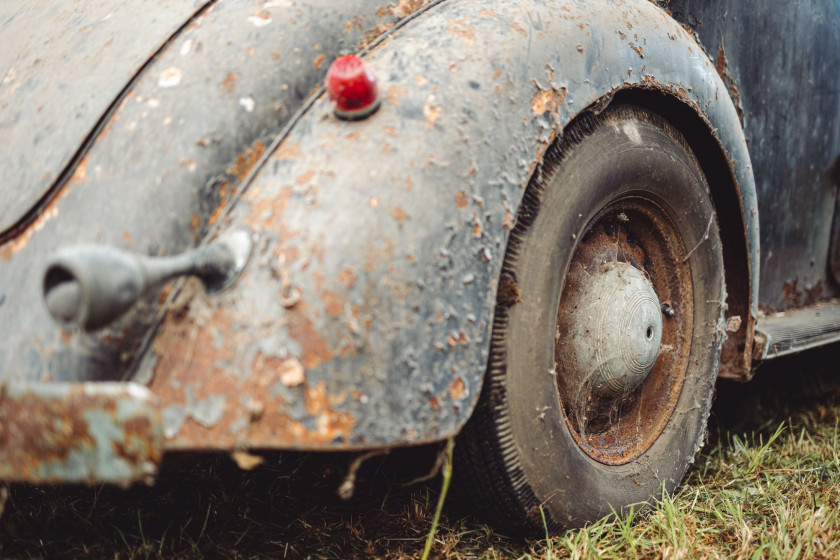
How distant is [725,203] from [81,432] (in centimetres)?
143

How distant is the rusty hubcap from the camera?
4.51 feet

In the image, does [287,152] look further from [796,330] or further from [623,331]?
[796,330]

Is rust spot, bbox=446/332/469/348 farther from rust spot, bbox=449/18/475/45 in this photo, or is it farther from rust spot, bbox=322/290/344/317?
rust spot, bbox=449/18/475/45

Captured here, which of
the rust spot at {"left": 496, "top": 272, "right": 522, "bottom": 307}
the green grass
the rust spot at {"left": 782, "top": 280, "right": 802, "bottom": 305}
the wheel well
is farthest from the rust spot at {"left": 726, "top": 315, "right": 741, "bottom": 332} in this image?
the rust spot at {"left": 496, "top": 272, "right": 522, "bottom": 307}

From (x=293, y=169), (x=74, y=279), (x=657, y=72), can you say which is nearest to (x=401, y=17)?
(x=293, y=169)

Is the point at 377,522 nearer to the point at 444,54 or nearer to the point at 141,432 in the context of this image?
the point at 141,432

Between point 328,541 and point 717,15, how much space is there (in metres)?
1.53

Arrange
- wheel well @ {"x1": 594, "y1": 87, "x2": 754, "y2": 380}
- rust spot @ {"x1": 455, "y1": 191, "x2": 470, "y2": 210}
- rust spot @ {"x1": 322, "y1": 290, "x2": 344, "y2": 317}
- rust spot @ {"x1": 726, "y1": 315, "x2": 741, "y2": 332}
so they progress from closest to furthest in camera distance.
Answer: rust spot @ {"x1": 322, "y1": 290, "x2": 344, "y2": 317} < rust spot @ {"x1": 455, "y1": 191, "x2": 470, "y2": 210} < wheel well @ {"x1": 594, "y1": 87, "x2": 754, "y2": 380} < rust spot @ {"x1": 726, "y1": 315, "x2": 741, "y2": 332}

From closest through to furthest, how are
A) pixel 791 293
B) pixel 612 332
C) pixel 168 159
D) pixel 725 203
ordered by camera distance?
1. pixel 168 159
2. pixel 612 332
3. pixel 725 203
4. pixel 791 293

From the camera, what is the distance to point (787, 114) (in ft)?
6.61

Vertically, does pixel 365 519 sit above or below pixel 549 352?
below

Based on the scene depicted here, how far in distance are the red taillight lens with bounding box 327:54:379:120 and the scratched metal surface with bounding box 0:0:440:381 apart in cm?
10

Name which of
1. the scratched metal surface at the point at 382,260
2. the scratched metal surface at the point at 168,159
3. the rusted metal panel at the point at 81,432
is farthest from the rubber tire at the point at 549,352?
the rusted metal panel at the point at 81,432

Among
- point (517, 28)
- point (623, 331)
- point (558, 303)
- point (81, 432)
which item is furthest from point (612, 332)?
point (81, 432)
